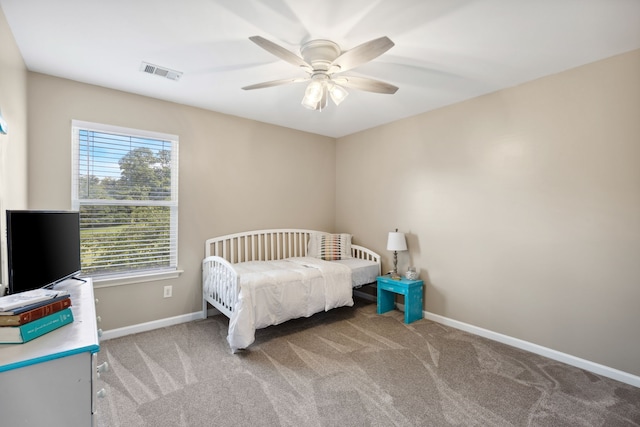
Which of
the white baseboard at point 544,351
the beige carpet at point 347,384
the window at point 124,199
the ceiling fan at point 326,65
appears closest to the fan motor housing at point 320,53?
the ceiling fan at point 326,65

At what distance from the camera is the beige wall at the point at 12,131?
1.82m

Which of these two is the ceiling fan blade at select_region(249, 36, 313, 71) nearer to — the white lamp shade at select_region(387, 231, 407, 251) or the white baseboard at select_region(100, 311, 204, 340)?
the white lamp shade at select_region(387, 231, 407, 251)

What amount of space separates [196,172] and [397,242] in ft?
8.08

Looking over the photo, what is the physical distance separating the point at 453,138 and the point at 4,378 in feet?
12.1

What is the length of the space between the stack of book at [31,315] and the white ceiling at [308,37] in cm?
163

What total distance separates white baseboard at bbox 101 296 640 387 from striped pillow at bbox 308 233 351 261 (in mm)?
994

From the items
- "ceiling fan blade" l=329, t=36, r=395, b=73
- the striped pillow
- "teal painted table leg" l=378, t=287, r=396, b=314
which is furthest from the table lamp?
"ceiling fan blade" l=329, t=36, r=395, b=73

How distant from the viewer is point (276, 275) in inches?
120

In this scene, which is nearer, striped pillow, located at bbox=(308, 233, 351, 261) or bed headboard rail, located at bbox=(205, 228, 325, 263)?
bed headboard rail, located at bbox=(205, 228, 325, 263)

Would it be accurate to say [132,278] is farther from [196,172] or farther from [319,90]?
[319,90]

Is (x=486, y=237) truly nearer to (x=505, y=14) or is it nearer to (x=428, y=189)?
(x=428, y=189)

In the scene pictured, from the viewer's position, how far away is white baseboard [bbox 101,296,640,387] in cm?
239

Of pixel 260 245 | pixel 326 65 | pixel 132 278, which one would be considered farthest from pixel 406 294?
pixel 132 278

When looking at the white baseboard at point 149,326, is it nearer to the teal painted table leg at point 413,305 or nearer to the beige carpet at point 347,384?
the beige carpet at point 347,384
